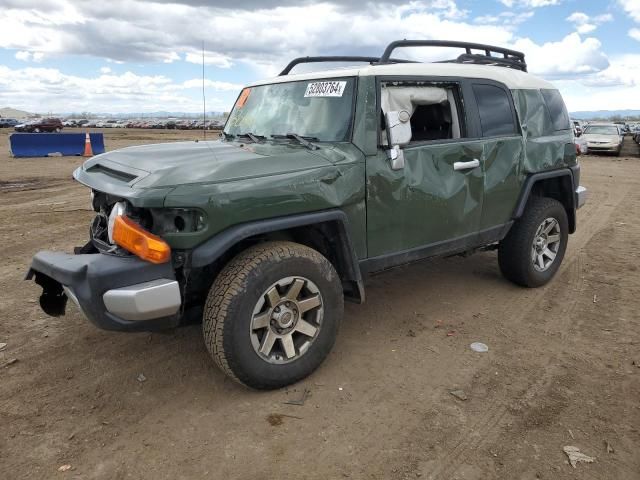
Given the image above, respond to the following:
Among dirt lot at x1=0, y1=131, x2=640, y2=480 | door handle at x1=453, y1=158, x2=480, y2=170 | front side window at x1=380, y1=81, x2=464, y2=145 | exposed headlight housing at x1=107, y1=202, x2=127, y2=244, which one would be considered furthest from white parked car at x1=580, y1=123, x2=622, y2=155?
exposed headlight housing at x1=107, y1=202, x2=127, y2=244

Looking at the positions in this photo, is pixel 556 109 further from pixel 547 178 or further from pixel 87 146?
pixel 87 146

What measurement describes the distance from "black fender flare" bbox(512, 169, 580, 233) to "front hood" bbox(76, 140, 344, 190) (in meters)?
2.21

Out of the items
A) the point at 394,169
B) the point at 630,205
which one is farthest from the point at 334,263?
the point at 630,205

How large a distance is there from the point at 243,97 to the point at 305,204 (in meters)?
1.92

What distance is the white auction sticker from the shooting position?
12.2 ft

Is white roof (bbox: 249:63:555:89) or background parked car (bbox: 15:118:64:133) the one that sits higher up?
white roof (bbox: 249:63:555:89)

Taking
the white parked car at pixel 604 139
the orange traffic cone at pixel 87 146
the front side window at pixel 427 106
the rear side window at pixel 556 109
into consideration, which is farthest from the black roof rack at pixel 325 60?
the white parked car at pixel 604 139

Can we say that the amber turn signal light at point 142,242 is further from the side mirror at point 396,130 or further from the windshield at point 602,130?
the windshield at point 602,130

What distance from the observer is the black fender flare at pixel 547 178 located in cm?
480

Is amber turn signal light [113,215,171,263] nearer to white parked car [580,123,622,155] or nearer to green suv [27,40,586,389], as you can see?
green suv [27,40,586,389]

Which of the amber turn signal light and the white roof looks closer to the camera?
the amber turn signal light

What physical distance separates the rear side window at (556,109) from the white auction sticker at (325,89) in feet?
8.32

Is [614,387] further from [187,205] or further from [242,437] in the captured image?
[187,205]

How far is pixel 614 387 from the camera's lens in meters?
3.38
